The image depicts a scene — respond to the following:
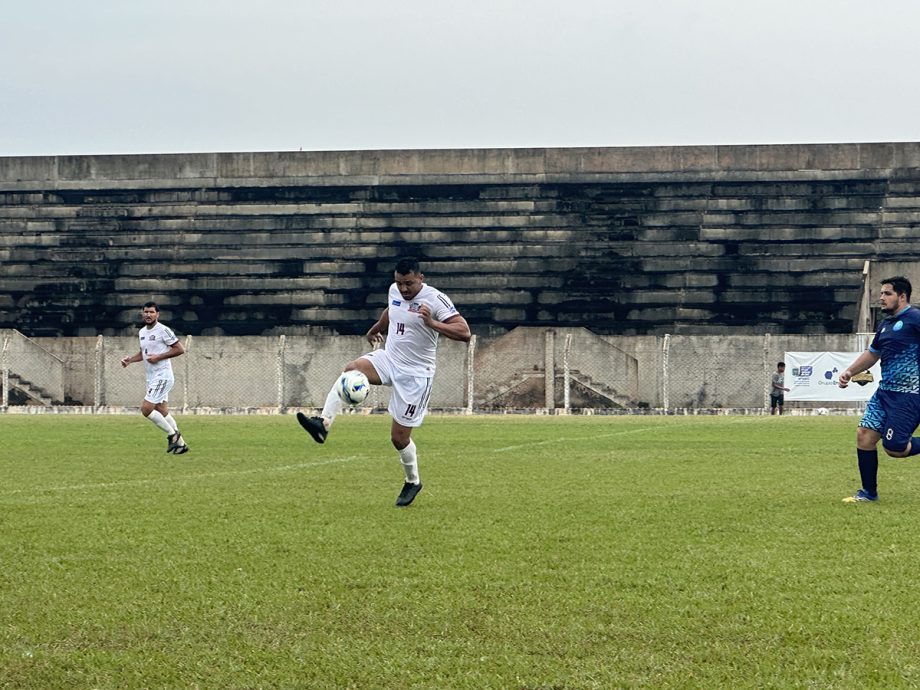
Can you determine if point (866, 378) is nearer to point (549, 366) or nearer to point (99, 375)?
point (549, 366)

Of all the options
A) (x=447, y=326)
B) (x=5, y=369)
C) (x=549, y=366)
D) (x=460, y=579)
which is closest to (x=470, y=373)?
(x=549, y=366)

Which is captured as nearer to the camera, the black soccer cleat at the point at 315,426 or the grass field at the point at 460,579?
the grass field at the point at 460,579

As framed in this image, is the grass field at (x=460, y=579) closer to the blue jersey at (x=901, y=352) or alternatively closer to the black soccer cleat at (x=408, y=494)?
the black soccer cleat at (x=408, y=494)

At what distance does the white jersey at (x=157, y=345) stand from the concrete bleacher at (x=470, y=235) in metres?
16.6

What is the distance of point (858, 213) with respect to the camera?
36062mm

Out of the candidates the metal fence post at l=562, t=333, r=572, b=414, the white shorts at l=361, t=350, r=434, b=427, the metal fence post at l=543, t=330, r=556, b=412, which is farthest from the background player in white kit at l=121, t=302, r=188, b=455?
the metal fence post at l=543, t=330, r=556, b=412

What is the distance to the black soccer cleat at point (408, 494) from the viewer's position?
33.7 feet

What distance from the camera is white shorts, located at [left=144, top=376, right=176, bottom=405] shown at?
17781mm

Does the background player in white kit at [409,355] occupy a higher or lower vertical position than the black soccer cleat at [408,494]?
higher

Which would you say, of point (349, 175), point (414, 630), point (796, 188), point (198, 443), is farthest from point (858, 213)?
point (414, 630)

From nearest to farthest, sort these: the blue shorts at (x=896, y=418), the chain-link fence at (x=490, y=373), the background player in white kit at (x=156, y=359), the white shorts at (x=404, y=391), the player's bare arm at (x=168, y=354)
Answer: the blue shorts at (x=896, y=418) < the white shorts at (x=404, y=391) < the background player in white kit at (x=156, y=359) < the player's bare arm at (x=168, y=354) < the chain-link fence at (x=490, y=373)

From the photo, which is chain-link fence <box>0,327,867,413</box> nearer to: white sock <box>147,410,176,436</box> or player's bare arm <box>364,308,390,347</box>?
white sock <box>147,410,176,436</box>

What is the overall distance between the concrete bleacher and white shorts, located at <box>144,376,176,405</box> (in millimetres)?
16805

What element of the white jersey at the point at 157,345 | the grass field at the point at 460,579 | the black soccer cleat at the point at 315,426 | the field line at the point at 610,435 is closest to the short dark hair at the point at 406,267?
the black soccer cleat at the point at 315,426
